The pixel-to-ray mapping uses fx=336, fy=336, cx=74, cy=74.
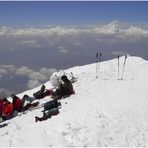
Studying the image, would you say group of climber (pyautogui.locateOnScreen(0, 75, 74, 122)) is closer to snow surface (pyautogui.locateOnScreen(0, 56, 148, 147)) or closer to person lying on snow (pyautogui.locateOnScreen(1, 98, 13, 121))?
person lying on snow (pyautogui.locateOnScreen(1, 98, 13, 121))

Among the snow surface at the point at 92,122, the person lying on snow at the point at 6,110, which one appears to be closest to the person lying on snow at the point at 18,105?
the person lying on snow at the point at 6,110

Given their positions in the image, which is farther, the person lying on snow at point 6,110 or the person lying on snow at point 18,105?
the person lying on snow at point 18,105

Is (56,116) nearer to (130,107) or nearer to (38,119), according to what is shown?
(38,119)

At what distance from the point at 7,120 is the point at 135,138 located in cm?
896

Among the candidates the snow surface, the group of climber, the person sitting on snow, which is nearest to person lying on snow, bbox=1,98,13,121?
the group of climber

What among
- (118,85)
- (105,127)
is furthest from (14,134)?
(118,85)

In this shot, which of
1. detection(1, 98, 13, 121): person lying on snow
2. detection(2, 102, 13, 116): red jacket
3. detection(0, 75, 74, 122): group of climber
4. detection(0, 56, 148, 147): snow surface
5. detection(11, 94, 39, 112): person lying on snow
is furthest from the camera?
detection(11, 94, 39, 112): person lying on snow

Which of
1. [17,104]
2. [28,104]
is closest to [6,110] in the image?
[17,104]

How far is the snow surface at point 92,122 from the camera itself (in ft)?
48.3

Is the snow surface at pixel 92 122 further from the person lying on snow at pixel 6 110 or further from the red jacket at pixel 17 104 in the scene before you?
the red jacket at pixel 17 104

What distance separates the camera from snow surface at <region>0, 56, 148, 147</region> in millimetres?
14719

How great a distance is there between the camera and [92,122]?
16406 mm

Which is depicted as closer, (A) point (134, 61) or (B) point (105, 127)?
(B) point (105, 127)

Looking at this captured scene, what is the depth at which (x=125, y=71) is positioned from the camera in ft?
112
